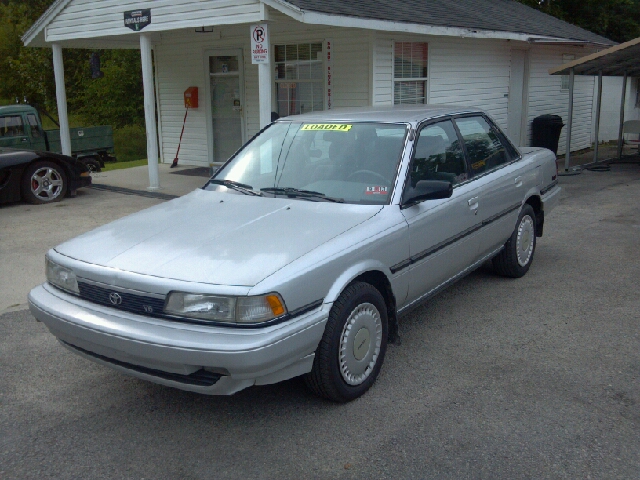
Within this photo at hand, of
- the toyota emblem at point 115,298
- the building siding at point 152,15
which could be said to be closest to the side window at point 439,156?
the toyota emblem at point 115,298

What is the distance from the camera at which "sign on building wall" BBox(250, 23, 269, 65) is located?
934 centimetres

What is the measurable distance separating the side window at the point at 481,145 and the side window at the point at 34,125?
11.5 m

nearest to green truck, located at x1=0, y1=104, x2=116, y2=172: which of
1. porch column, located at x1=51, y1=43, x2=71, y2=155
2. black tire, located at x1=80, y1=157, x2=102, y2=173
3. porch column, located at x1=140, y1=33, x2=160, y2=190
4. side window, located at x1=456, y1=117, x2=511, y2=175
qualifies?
porch column, located at x1=51, y1=43, x2=71, y2=155

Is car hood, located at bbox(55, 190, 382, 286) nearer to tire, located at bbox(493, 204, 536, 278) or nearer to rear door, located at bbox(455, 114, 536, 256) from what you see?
rear door, located at bbox(455, 114, 536, 256)

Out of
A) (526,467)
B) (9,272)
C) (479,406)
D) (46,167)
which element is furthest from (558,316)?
(46,167)

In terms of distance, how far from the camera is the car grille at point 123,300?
342cm

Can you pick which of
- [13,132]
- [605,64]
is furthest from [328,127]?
[13,132]

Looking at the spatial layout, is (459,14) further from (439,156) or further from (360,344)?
(360,344)

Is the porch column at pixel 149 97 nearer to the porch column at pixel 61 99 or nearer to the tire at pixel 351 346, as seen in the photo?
the porch column at pixel 61 99

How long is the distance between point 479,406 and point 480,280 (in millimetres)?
2550

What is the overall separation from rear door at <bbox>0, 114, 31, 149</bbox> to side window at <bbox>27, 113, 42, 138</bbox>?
164mm

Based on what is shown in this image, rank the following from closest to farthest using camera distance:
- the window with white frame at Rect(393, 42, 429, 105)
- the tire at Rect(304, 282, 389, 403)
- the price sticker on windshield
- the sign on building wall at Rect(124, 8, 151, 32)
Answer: the tire at Rect(304, 282, 389, 403) → the price sticker on windshield → the sign on building wall at Rect(124, 8, 151, 32) → the window with white frame at Rect(393, 42, 429, 105)

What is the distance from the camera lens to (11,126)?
550 inches

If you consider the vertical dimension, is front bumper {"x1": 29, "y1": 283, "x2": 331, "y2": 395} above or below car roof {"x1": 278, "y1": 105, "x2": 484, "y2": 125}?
below
